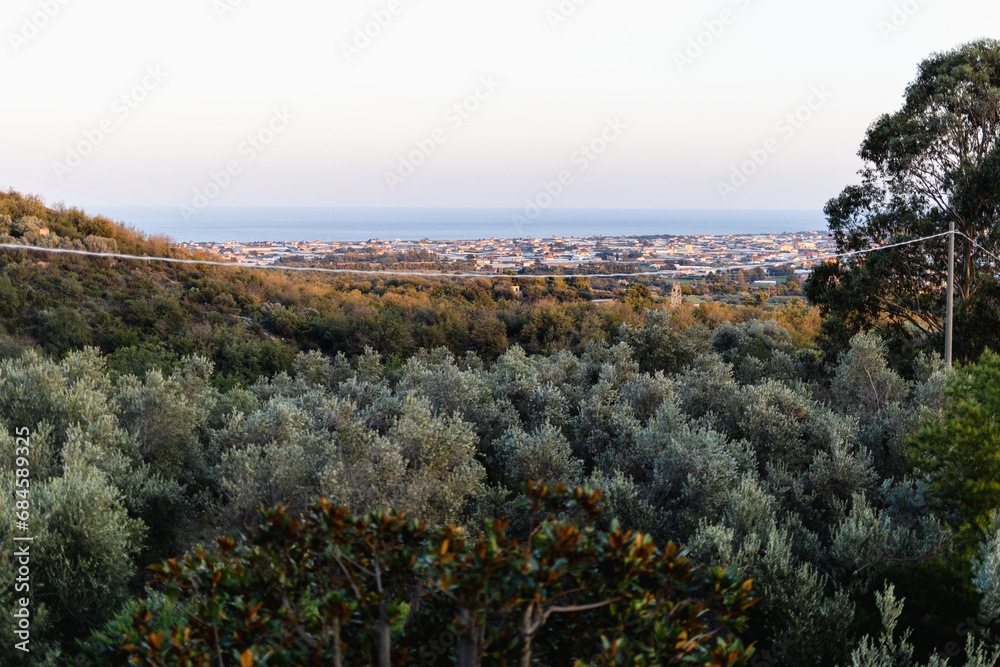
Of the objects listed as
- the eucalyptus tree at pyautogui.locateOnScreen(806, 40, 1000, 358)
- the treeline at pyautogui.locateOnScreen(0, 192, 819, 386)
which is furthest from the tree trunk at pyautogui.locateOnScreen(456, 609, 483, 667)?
the eucalyptus tree at pyautogui.locateOnScreen(806, 40, 1000, 358)

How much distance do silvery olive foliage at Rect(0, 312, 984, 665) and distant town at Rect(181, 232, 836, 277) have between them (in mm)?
9428

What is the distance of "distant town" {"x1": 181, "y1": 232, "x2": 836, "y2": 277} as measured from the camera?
23.5 meters

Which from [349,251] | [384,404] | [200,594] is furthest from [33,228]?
[200,594]

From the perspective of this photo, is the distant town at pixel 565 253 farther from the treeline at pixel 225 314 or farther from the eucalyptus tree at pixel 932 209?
the eucalyptus tree at pixel 932 209

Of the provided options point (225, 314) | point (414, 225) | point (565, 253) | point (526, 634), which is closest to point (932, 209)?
point (526, 634)

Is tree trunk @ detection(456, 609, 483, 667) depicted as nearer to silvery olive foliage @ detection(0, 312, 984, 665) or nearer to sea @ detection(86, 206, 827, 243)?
silvery olive foliage @ detection(0, 312, 984, 665)

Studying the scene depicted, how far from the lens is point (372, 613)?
2.78 metres

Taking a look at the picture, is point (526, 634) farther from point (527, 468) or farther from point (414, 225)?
point (414, 225)

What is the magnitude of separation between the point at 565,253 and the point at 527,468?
23323 mm

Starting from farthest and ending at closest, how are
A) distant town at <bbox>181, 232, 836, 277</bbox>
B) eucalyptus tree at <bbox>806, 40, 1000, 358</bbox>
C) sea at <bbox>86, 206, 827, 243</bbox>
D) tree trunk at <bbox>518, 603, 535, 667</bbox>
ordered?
sea at <bbox>86, 206, 827, 243</bbox>
distant town at <bbox>181, 232, 836, 277</bbox>
eucalyptus tree at <bbox>806, 40, 1000, 358</bbox>
tree trunk at <bbox>518, 603, 535, 667</bbox>

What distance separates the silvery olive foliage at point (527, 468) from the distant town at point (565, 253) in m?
9.43

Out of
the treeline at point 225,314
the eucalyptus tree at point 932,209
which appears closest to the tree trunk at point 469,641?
the treeline at point 225,314

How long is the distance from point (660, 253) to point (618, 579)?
1104 inches

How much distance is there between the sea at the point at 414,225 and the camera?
131ft
